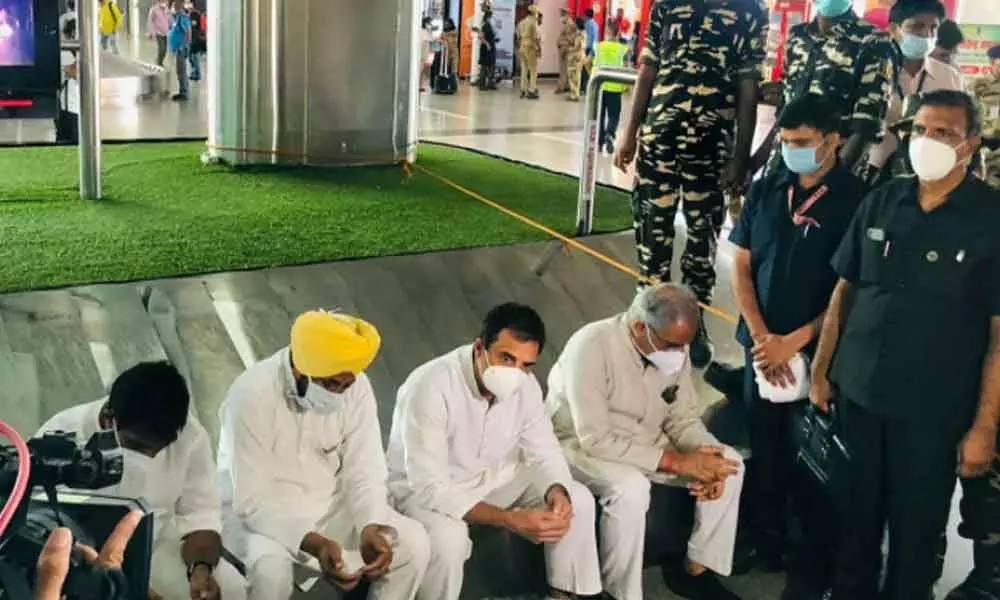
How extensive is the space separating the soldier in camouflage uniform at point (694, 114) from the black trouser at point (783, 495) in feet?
2.95

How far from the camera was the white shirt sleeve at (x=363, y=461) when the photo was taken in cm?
333

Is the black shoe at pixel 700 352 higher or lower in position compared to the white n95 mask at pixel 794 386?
lower

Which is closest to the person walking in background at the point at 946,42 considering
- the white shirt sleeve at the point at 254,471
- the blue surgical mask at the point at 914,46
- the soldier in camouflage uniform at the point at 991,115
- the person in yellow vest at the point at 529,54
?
the soldier in camouflage uniform at the point at 991,115

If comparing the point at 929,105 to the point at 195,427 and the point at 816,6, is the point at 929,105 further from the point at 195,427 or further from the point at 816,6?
the point at 195,427

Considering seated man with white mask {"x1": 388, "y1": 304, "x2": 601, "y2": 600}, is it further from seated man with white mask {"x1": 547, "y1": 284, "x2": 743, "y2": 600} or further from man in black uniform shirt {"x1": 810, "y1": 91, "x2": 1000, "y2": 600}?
man in black uniform shirt {"x1": 810, "y1": 91, "x2": 1000, "y2": 600}

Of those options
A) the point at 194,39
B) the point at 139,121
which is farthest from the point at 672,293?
the point at 194,39

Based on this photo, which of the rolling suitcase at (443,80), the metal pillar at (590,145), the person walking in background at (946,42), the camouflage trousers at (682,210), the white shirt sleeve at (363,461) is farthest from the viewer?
the rolling suitcase at (443,80)

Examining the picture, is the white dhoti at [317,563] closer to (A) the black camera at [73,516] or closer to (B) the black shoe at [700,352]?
(A) the black camera at [73,516]

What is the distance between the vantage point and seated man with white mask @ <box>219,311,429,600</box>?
10.3ft

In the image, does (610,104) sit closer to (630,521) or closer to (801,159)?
(801,159)

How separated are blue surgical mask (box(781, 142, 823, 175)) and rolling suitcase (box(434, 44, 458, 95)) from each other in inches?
553

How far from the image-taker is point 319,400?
322 cm

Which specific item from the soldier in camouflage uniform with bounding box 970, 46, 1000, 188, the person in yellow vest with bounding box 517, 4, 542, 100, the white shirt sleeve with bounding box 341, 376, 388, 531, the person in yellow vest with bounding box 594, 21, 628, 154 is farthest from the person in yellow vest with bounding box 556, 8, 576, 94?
the white shirt sleeve with bounding box 341, 376, 388, 531

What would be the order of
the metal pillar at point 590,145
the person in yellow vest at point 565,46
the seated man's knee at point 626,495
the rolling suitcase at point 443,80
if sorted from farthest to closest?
the person in yellow vest at point 565,46, the rolling suitcase at point 443,80, the metal pillar at point 590,145, the seated man's knee at point 626,495
